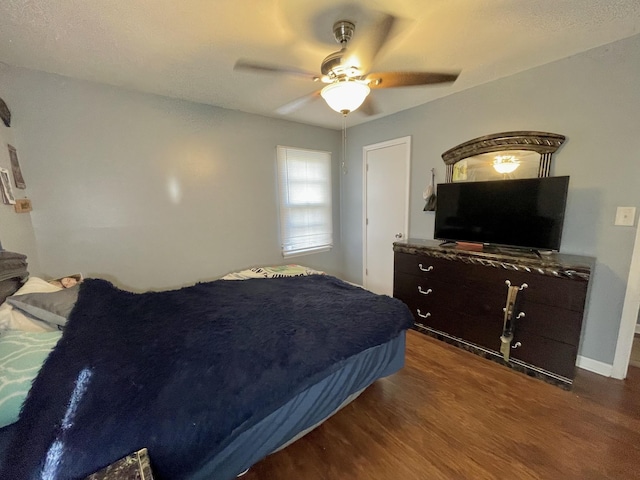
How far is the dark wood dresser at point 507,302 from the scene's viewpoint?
1939 mm

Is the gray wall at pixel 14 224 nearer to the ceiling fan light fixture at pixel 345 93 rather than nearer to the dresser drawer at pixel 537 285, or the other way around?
the ceiling fan light fixture at pixel 345 93

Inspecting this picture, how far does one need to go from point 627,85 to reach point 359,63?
1.94 m

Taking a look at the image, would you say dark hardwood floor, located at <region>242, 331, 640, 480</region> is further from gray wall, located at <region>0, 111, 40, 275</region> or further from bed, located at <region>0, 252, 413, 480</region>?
gray wall, located at <region>0, 111, 40, 275</region>

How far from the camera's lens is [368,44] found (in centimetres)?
161

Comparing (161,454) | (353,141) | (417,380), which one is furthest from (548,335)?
(353,141)

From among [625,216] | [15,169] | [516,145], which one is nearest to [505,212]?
[516,145]

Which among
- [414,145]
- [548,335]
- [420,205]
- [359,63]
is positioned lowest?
[548,335]

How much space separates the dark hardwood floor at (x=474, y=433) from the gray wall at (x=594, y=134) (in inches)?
26.0

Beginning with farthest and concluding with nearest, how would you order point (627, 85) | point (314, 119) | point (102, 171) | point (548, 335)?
point (314, 119) < point (102, 171) < point (548, 335) < point (627, 85)

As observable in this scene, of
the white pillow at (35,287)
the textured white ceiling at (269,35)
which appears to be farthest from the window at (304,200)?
the white pillow at (35,287)

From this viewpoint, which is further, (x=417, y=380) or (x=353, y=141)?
(x=353, y=141)

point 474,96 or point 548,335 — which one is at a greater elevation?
point 474,96

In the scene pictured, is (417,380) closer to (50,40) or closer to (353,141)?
(353,141)

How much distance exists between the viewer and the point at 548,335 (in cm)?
203
